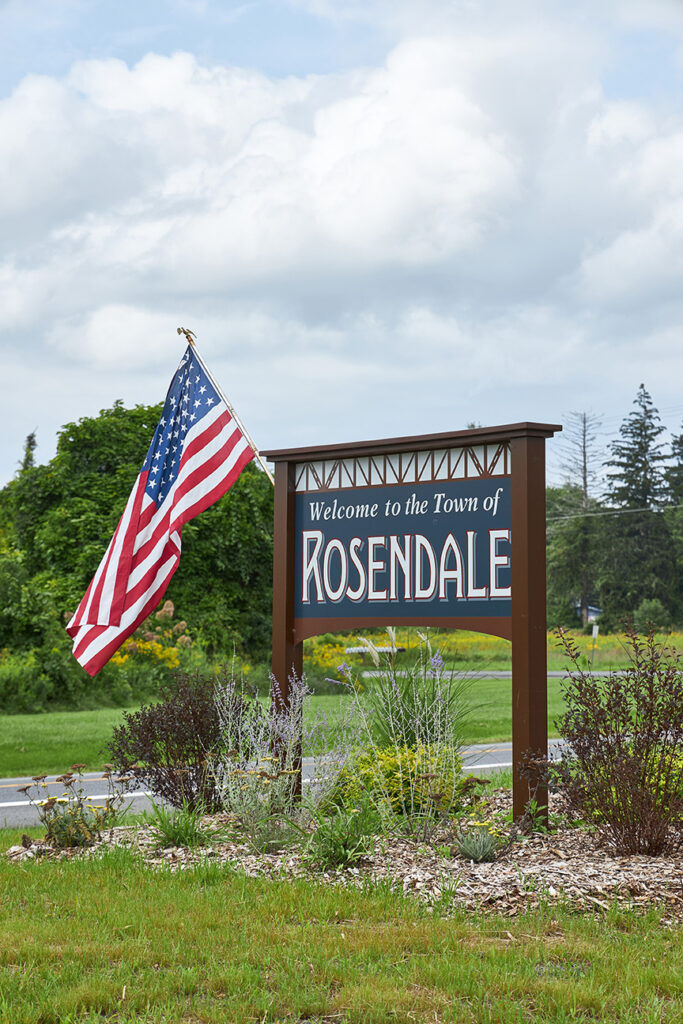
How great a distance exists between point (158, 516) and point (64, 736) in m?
7.16

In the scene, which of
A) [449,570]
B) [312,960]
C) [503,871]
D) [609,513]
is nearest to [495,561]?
[449,570]

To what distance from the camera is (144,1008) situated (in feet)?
12.8

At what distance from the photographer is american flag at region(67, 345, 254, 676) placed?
8180 mm

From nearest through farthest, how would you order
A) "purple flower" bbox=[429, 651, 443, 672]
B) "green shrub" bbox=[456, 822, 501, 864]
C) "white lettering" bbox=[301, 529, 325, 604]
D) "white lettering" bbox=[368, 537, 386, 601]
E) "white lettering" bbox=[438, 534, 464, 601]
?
"green shrub" bbox=[456, 822, 501, 864]
"purple flower" bbox=[429, 651, 443, 672]
"white lettering" bbox=[438, 534, 464, 601]
"white lettering" bbox=[368, 537, 386, 601]
"white lettering" bbox=[301, 529, 325, 604]

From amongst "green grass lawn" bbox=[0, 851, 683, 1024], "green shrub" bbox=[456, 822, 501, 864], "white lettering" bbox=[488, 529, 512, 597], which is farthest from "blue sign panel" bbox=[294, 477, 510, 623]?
"green grass lawn" bbox=[0, 851, 683, 1024]

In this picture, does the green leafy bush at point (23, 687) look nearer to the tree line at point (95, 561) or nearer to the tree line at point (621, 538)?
the tree line at point (95, 561)

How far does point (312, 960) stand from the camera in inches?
169

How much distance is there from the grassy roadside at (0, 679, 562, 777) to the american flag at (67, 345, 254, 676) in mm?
3077

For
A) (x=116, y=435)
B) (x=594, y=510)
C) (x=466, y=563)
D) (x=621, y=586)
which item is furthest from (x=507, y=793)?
(x=594, y=510)

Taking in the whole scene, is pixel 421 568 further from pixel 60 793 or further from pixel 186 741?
pixel 60 793

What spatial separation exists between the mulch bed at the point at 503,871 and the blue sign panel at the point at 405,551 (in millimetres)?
1714

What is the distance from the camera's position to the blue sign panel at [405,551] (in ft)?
23.7

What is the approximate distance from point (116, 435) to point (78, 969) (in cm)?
1906

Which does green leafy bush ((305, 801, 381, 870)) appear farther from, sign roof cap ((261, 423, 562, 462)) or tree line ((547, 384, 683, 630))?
tree line ((547, 384, 683, 630))
